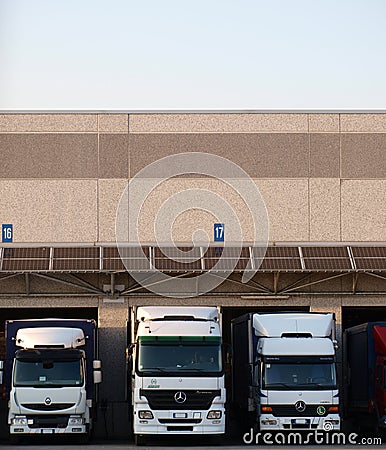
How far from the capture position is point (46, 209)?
37281 millimetres

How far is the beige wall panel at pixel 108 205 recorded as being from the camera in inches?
1465

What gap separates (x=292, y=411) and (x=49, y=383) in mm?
6750

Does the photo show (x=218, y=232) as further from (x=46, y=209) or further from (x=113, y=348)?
→ (x=46, y=209)

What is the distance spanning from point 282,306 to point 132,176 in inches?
276

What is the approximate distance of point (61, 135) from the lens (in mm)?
37594

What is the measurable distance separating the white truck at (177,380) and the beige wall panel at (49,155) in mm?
10237

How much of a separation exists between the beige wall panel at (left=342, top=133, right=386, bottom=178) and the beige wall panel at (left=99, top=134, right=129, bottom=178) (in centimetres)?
781

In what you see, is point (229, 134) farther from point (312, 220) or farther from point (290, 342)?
point (290, 342)

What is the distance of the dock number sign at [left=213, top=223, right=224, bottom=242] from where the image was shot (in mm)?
37500

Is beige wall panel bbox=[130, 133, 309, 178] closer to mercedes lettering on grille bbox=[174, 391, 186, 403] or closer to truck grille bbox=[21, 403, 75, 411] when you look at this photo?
truck grille bbox=[21, 403, 75, 411]

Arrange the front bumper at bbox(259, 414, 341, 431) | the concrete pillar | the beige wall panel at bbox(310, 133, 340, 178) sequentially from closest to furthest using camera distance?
the front bumper at bbox(259, 414, 341, 431), the concrete pillar, the beige wall panel at bbox(310, 133, 340, 178)

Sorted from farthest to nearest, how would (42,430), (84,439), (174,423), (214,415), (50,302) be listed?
(50,302), (84,439), (42,430), (214,415), (174,423)

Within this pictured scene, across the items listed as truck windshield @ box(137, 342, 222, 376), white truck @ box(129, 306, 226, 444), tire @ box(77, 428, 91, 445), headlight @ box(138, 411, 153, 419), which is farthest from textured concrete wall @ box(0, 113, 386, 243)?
headlight @ box(138, 411, 153, 419)

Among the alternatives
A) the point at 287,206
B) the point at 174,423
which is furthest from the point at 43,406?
the point at 287,206
